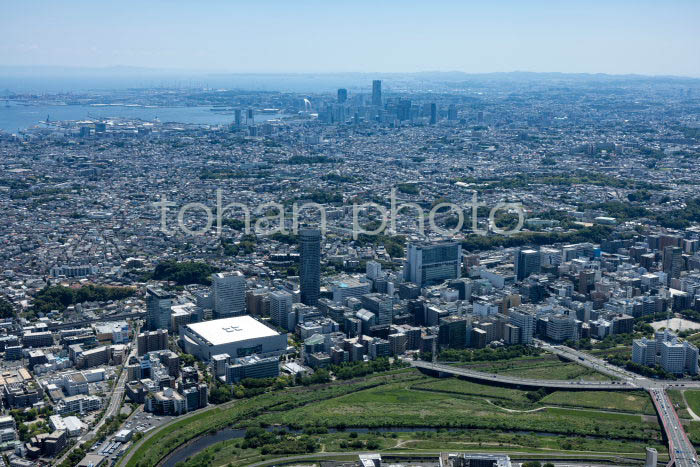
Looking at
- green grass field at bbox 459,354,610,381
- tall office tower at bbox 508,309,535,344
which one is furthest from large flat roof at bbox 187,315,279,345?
tall office tower at bbox 508,309,535,344

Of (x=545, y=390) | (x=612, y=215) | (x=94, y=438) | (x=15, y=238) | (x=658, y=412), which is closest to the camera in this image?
(x=94, y=438)

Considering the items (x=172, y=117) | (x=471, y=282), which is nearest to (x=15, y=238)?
(x=471, y=282)

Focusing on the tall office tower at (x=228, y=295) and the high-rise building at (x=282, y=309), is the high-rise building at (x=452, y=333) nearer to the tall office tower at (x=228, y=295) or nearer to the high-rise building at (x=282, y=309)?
the high-rise building at (x=282, y=309)

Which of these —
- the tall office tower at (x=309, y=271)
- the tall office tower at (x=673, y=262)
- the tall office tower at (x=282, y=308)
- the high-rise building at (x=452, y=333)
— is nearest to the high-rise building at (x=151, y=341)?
the tall office tower at (x=282, y=308)

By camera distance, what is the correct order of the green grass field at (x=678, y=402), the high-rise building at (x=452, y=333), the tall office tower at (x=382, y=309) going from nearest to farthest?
the green grass field at (x=678, y=402) < the high-rise building at (x=452, y=333) < the tall office tower at (x=382, y=309)

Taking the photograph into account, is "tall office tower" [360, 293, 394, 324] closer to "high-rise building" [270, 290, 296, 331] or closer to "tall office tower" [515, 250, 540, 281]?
"high-rise building" [270, 290, 296, 331]

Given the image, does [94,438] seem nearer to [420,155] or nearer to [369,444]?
[369,444]

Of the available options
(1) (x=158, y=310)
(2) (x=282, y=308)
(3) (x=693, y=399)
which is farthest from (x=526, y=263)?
(1) (x=158, y=310)

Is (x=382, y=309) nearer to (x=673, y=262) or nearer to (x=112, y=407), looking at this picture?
(x=112, y=407)
